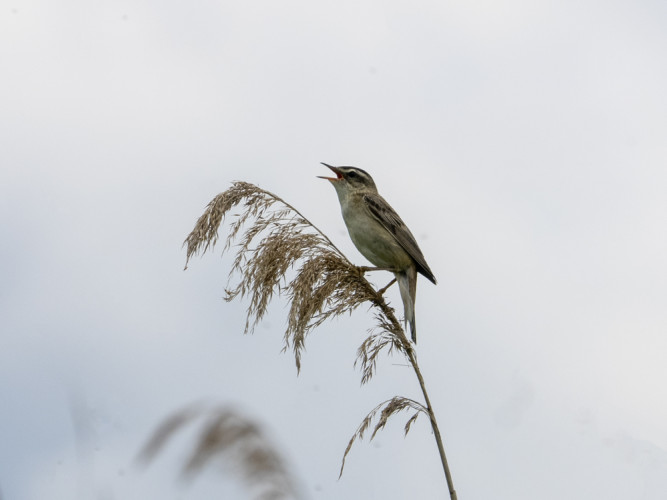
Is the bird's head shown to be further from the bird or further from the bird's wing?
the bird's wing

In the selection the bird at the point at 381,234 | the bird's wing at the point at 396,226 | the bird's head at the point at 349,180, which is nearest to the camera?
the bird's wing at the point at 396,226

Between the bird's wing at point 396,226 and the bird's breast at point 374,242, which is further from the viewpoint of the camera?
the bird's breast at point 374,242

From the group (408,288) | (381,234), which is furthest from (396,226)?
(408,288)

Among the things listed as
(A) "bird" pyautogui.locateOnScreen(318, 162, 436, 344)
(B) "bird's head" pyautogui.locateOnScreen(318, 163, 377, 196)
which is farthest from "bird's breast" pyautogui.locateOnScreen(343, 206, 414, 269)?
(B) "bird's head" pyautogui.locateOnScreen(318, 163, 377, 196)

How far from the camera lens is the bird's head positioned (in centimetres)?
702

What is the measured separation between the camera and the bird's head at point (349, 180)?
276 inches

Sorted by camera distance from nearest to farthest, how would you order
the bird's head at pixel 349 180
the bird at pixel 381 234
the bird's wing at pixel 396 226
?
the bird's wing at pixel 396 226 < the bird at pixel 381 234 < the bird's head at pixel 349 180

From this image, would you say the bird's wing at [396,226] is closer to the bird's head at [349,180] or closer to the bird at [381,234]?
the bird at [381,234]

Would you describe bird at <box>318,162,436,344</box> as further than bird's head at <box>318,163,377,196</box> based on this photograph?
No

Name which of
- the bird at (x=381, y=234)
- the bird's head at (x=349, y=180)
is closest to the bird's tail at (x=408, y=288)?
the bird at (x=381, y=234)

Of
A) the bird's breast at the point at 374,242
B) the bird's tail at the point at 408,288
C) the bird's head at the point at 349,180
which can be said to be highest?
the bird's head at the point at 349,180

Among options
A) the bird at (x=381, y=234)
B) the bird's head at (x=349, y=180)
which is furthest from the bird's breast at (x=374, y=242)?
the bird's head at (x=349, y=180)

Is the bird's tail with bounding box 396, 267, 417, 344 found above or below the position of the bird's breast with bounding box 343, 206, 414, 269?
below

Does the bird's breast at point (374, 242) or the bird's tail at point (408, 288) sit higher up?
the bird's breast at point (374, 242)
